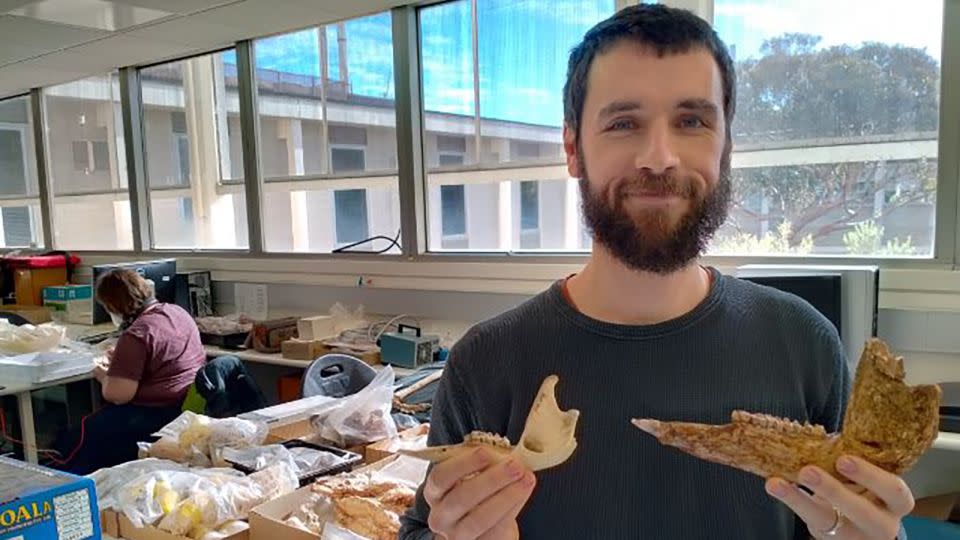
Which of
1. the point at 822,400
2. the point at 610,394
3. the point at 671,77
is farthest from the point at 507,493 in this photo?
the point at 671,77

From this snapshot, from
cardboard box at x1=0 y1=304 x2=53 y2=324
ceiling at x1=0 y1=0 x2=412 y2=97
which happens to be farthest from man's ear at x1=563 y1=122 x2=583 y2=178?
cardboard box at x1=0 y1=304 x2=53 y2=324

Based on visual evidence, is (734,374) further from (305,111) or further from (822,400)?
(305,111)

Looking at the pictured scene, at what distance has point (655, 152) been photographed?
2.96 ft

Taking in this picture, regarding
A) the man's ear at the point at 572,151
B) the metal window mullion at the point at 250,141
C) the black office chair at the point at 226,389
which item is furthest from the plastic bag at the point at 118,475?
the metal window mullion at the point at 250,141

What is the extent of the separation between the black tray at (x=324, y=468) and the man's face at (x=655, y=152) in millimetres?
1263

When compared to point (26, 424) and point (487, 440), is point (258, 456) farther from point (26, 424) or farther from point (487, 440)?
point (26, 424)

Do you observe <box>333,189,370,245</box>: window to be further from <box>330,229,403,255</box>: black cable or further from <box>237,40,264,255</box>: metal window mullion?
<box>237,40,264,255</box>: metal window mullion

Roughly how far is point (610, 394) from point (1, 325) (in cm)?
410

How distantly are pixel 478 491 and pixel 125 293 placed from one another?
2986 millimetres

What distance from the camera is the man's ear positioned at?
1021mm

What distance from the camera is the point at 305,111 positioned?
460 centimetres

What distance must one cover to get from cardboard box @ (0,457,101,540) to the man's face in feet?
2.74

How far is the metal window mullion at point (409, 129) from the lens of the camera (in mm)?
3906

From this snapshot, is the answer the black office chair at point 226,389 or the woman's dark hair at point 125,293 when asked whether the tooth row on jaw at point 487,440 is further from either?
the woman's dark hair at point 125,293
